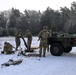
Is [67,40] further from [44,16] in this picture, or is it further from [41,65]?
[44,16]

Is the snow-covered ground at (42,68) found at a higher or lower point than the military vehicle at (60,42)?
lower

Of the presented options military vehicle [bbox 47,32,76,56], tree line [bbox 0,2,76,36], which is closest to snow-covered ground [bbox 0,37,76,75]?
military vehicle [bbox 47,32,76,56]

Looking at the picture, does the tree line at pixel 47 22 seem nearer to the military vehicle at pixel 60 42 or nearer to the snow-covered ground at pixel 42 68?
the military vehicle at pixel 60 42

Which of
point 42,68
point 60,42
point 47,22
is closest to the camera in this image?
point 42,68

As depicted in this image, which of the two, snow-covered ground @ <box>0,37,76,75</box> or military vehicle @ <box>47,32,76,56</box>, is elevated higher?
military vehicle @ <box>47,32,76,56</box>

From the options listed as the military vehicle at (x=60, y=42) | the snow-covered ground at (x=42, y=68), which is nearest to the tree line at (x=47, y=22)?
the military vehicle at (x=60, y=42)

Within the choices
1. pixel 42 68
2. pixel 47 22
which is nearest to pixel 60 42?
pixel 42 68

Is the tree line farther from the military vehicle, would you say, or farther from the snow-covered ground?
the snow-covered ground

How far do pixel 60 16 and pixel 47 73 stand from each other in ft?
249

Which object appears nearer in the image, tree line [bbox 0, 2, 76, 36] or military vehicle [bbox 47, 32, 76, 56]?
military vehicle [bbox 47, 32, 76, 56]

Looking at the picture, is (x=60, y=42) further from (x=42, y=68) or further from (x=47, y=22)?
(x=47, y=22)

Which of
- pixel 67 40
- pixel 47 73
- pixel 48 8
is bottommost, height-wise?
pixel 47 73

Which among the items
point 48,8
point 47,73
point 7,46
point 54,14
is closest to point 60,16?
point 54,14

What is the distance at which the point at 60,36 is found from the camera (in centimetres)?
1431
